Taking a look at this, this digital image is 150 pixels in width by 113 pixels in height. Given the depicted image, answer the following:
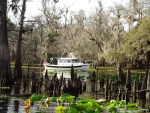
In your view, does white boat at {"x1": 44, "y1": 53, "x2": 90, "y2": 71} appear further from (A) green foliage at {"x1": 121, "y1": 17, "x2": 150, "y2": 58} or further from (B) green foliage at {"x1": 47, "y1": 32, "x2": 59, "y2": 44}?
(A) green foliage at {"x1": 121, "y1": 17, "x2": 150, "y2": 58}

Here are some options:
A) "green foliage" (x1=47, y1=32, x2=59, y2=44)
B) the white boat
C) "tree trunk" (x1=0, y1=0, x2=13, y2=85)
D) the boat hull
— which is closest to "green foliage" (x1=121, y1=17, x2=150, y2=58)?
"tree trunk" (x1=0, y1=0, x2=13, y2=85)

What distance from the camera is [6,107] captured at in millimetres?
17000

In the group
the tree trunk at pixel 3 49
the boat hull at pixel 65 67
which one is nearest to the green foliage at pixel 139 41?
the tree trunk at pixel 3 49

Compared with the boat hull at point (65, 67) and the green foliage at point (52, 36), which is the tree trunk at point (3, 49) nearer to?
the boat hull at point (65, 67)

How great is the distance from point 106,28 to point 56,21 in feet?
69.1

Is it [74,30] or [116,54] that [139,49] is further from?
[74,30]

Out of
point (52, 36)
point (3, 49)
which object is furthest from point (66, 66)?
point (3, 49)

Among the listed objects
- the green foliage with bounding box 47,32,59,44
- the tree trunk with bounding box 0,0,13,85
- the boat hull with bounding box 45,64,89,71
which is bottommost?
the boat hull with bounding box 45,64,89,71

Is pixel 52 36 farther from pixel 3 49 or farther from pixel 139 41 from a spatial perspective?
pixel 139 41

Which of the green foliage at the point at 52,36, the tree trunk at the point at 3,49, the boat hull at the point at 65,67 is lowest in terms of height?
the boat hull at the point at 65,67

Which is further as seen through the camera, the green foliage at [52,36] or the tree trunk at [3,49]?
the green foliage at [52,36]

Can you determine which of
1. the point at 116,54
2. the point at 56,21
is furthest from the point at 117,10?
the point at 56,21

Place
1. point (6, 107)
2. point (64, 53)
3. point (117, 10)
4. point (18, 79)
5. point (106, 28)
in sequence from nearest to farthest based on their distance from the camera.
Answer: point (6, 107) → point (18, 79) → point (117, 10) → point (106, 28) → point (64, 53)

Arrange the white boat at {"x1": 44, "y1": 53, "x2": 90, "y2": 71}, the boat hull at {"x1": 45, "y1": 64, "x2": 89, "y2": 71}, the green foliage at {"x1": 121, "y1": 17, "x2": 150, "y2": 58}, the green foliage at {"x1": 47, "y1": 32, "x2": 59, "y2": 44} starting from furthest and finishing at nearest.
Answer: the green foliage at {"x1": 47, "y1": 32, "x2": 59, "y2": 44}
the white boat at {"x1": 44, "y1": 53, "x2": 90, "y2": 71}
the boat hull at {"x1": 45, "y1": 64, "x2": 89, "y2": 71}
the green foliage at {"x1": 121, "y1": 17, "x2": 150, "y2": 58}
